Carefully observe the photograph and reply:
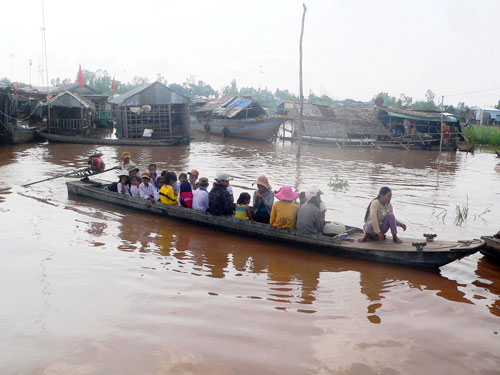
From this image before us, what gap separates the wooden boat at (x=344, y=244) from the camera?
18.5 ft

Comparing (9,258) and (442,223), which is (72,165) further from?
(442,223)

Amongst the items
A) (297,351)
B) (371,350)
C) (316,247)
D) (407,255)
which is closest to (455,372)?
(371,350)

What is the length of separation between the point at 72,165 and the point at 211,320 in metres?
12.9

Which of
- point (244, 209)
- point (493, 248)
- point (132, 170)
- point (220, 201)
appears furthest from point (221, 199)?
point (493, 248)

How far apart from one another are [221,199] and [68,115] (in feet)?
70.6

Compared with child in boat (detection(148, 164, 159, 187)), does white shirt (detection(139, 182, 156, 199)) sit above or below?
below

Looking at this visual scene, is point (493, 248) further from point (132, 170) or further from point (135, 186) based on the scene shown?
point (132, 170)

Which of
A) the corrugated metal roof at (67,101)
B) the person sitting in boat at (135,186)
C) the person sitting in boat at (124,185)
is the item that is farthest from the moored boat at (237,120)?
the person sitting in boat at (135,186)

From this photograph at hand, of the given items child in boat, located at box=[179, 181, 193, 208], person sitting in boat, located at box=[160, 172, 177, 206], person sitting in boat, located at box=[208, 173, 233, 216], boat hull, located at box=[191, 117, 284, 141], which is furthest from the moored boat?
person sitting in boat, located at box=[208, 173, 233, 216]

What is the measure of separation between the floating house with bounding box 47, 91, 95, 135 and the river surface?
1480cm

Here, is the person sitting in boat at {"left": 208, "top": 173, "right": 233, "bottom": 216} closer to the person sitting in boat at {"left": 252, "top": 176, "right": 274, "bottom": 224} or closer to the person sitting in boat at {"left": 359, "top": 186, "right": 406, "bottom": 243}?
the person sitting in boat at {"left": 252, "top": 176, "right": 274, "bottom": 224}

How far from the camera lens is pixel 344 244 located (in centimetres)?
615

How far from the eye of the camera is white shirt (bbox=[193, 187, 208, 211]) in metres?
7.73

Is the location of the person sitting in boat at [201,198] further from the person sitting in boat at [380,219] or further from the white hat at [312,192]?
the person sitting in boat at [380,219]
